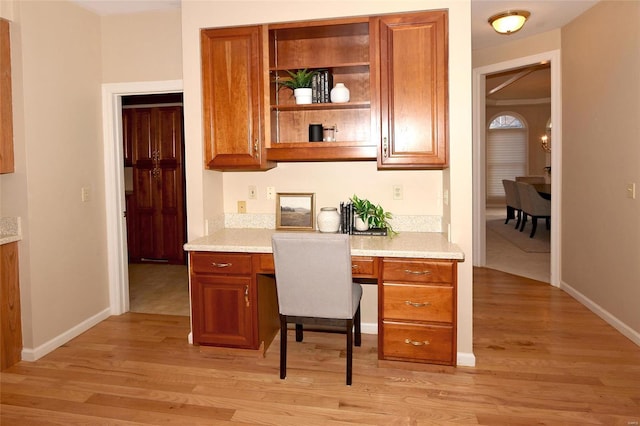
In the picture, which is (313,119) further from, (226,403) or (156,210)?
(156,210)

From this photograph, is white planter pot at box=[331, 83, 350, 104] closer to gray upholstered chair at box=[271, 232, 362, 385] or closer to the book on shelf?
the book on shelf

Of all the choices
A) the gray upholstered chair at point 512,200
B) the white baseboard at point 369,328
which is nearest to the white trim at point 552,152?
the white baseboard at point 369,328

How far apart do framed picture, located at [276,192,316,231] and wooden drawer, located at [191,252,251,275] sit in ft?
1.88

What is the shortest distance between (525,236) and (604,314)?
4.31 metres

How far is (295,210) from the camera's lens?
3.29 m

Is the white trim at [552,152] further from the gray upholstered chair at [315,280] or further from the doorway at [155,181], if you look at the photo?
the doorway at [155,181]

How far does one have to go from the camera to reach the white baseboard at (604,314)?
10.3ft

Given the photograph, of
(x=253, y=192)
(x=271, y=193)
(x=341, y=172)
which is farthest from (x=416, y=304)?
(x=253, y=192)

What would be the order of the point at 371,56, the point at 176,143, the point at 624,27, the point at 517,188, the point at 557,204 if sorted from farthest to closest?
the point at 517,188 → the point at 176,143 → the point at 557,204 → the point at 624,27 → the point at 371,56

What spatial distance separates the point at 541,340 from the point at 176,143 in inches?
189

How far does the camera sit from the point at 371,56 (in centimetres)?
281

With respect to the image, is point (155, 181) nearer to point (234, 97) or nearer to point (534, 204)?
point (234, 97)

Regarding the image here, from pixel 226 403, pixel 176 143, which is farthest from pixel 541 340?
pixel 176 143

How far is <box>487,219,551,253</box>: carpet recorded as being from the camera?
Result: 6.66 meters
